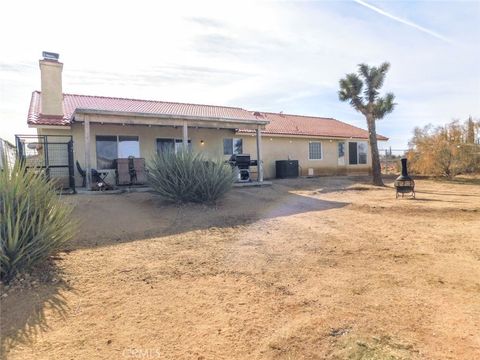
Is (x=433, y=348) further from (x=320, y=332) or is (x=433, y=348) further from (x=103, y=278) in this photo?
(x=103, y=278)

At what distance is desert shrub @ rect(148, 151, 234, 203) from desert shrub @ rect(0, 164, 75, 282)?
4.56 meters

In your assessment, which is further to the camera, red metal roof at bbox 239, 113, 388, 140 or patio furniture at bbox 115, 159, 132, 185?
red metal roof at bbox 239, 113, 388, 140

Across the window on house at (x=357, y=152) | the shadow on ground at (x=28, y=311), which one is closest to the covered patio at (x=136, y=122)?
the shadow on ground at (x=28, y=311)

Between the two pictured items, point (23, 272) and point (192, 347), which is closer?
point (192, 347)

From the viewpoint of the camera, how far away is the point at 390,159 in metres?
26.0

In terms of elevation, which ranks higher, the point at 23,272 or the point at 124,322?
the point at 23,272

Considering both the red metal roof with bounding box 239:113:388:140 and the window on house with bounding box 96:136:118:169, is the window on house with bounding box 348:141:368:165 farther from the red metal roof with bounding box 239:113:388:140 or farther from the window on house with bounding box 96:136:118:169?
the window on house with bounding box 96:136:118:169

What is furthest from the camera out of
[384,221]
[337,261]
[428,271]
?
[384,221]

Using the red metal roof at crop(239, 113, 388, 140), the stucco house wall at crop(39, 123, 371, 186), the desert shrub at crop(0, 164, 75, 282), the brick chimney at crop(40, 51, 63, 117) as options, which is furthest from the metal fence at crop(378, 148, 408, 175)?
the desert shrub at crop(0, 164, 75, 282)

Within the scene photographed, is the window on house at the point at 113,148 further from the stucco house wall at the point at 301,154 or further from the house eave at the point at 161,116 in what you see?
the stucco house wall at the point at 301,154

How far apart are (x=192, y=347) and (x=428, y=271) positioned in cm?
331

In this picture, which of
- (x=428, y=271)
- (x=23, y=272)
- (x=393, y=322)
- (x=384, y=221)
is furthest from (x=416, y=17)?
(x=23, y=272)

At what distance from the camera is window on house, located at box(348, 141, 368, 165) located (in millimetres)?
23078

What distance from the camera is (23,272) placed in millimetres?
4109
